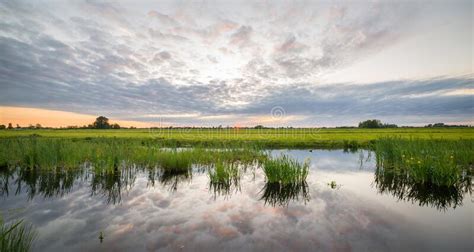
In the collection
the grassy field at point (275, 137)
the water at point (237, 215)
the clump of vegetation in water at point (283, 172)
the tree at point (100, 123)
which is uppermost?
the tree at point (100, 123)

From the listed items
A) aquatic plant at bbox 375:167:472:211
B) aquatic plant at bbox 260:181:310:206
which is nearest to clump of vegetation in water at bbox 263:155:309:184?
aquatic plant at bbox 260:181:310:206

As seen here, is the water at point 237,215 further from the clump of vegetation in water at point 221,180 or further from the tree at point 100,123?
the tree at point 100,123

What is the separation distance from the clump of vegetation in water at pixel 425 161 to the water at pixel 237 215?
0.77 metres

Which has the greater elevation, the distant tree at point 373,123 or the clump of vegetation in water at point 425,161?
the distant tree at point 373,123

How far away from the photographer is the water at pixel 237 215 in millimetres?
5875

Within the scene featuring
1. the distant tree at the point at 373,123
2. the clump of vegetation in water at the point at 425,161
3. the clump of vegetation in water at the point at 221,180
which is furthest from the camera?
the distant tree at the point at 373,123

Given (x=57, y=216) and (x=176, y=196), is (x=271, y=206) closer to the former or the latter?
(x=176, y=196)

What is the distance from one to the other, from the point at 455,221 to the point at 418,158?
548 cm

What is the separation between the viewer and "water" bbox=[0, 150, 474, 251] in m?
5.88

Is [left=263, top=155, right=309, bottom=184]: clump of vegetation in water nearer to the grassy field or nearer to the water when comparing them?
the water

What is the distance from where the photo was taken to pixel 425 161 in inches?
449

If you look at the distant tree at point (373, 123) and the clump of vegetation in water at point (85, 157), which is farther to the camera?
the distant tree at point (373, 123)

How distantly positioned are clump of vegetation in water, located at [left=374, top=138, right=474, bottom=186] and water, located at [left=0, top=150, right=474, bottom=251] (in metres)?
0.77

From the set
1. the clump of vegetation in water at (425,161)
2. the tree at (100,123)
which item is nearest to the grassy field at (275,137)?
the clump of vegetation in water at (425,161)
